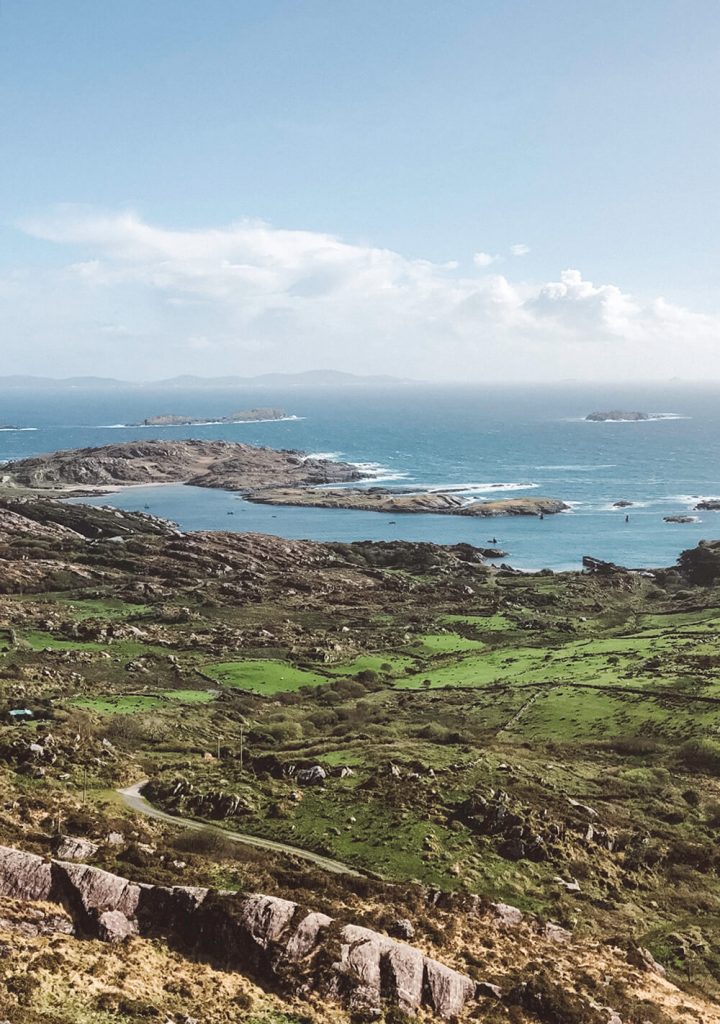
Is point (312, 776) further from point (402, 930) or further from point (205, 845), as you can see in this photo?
point (402, 930)

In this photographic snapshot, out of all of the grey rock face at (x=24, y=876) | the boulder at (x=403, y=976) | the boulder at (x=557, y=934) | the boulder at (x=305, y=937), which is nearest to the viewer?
the boulder at (x=403, y=976)

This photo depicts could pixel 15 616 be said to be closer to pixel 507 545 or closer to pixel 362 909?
pixel 362 909

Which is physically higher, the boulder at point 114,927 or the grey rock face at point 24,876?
the grey rock face at point 24,876

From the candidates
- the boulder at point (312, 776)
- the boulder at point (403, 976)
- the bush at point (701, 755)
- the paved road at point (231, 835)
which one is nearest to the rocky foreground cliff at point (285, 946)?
the boulder at point (403, 976)

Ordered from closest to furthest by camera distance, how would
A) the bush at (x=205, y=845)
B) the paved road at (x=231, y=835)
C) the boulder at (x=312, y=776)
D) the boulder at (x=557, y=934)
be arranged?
1. the boulder at (x=557, y=934)
2. the bush at (x=205, y=845)
3. the paved road at (x=231, y=835)
4. the boulder at (x=312, y=776)

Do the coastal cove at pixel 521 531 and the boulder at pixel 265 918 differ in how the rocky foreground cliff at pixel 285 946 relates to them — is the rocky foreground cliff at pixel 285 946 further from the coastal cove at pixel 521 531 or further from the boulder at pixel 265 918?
the coastal cove at pixel 521 531

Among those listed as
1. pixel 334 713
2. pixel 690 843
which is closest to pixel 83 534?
pixel 334 713

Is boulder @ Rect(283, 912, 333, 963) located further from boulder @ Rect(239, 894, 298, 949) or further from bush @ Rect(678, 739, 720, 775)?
bush @ Rect(678, 739, 720, 775)

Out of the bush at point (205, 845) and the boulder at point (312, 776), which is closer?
the bush at point (205, 845)
